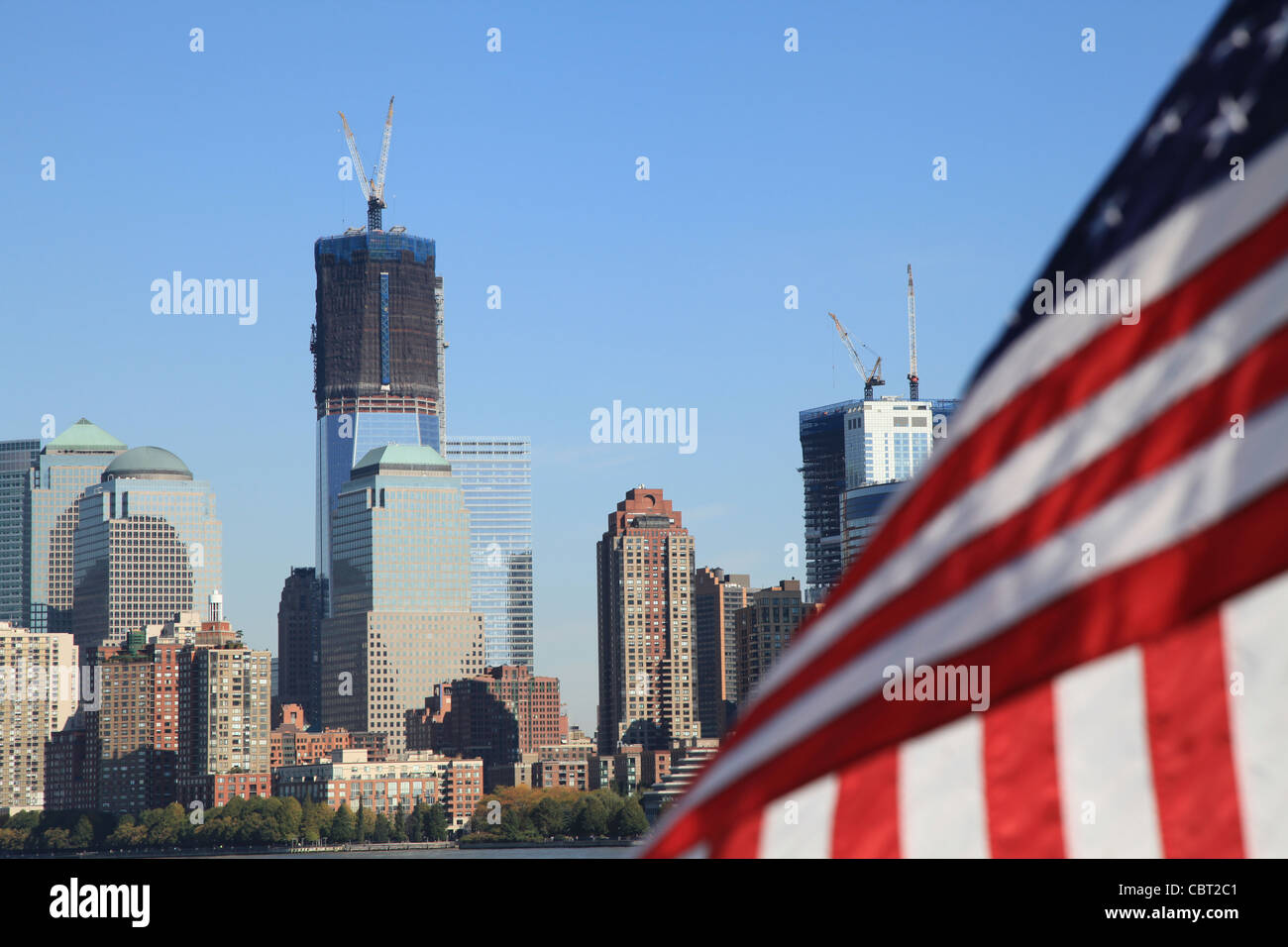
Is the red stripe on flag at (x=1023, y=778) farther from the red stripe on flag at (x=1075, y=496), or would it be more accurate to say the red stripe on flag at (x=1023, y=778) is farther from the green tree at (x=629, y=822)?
the green tree at (x=629, y=822)

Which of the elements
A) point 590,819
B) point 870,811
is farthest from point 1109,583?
point 590,819

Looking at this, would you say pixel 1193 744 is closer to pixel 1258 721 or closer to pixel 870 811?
pixel 1258 721

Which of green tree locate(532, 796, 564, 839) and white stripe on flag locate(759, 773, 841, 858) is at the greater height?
white stripe on flag locate(759, 773, 841, 858)

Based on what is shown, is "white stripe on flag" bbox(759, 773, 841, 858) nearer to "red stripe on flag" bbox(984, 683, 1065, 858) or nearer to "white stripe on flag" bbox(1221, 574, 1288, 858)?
"red stripe on flag" bbox(984, 683, 1065, 858)

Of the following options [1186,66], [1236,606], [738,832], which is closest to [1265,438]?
[1236,606]

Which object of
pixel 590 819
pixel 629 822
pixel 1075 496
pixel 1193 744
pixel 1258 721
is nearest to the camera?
pixel 1258 721

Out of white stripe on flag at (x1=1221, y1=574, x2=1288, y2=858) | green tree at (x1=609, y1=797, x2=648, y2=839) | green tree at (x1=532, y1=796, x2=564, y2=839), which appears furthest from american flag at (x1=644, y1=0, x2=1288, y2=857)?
green tree at (x1=532, y1=796, x2=564, y2=839)
